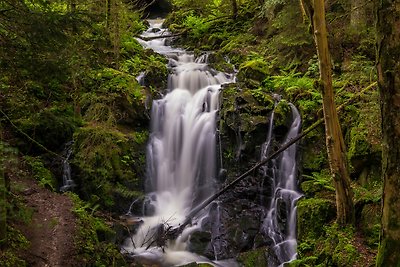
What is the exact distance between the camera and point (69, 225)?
7.96m

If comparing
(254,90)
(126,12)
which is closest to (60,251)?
(254,90)

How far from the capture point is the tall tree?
22.5 feet

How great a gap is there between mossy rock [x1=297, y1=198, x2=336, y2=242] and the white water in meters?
2.53

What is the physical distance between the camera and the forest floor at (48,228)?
6.59 m

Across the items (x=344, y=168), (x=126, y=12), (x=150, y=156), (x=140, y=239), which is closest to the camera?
(x=344, y=168)

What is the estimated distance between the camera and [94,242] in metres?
7.82

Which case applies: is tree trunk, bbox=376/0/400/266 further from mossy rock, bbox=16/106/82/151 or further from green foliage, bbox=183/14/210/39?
green foliage, bbox=183/14/210/39

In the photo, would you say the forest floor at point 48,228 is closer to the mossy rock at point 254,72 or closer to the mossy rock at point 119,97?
the mossy rock at point 119,97

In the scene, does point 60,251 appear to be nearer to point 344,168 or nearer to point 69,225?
point 69,225

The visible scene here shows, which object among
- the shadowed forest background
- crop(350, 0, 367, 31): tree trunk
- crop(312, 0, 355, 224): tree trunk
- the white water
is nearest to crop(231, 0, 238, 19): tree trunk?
the shadowed forest background

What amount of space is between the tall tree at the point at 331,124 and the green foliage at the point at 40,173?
22.0ft

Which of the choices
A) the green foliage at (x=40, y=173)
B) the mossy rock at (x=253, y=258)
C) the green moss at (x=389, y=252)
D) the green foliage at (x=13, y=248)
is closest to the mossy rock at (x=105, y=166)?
the green foliage at (x=40, y=173)

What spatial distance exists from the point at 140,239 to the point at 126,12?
26.9ft

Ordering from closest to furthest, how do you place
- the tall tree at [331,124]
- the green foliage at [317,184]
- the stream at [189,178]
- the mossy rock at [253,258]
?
the tall tree at [331,124] → the mossy rock at [253,258] → the green foliage at [317,184] → the stream at [189,178]
